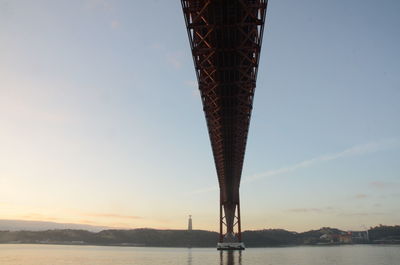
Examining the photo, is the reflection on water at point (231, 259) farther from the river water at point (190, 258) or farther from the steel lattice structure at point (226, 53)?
the steel lattice structure at point (226, 53)

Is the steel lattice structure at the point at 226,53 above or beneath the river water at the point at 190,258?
above

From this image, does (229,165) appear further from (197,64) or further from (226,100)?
(197,64)

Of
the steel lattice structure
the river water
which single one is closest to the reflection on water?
the river water

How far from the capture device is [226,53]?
1822 cm

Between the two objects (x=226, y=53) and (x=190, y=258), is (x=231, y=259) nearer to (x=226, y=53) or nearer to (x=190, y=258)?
(x=190, y=258)

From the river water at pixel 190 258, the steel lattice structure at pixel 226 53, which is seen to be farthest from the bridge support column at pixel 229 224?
the steel lattice structure at pixel 226 53

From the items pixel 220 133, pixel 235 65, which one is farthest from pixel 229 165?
pixel 235 65

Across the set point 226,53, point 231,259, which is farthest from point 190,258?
point 226,53

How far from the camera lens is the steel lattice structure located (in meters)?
15.2

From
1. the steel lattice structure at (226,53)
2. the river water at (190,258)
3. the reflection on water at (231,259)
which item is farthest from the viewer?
the river water at (190,258)

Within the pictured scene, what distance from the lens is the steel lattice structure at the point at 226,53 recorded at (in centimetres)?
1521

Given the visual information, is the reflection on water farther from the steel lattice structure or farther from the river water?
the steel lattice structure

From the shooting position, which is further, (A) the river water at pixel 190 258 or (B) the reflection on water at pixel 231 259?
(A) the river water at pixel 190 258

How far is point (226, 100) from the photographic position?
24.4m
